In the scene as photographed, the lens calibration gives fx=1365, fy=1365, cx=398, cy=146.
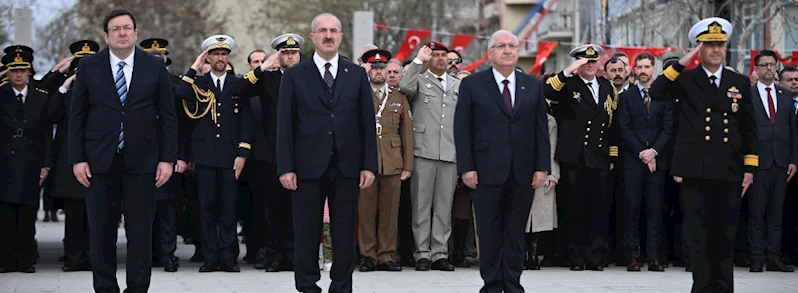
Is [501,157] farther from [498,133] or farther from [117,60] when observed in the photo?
[117,60]

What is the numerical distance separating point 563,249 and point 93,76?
6.81 meters

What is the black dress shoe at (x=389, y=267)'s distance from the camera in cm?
1445

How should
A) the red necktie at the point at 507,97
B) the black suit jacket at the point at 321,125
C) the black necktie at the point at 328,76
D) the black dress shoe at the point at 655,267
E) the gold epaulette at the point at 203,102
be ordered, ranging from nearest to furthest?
the black suit jacket at the point at 321,125
the black necktie at the point at 328,76
the red necktie at the point at 507,97
the gold epaulette at the point at 203,102
the black dress shoe at the point at 655,267

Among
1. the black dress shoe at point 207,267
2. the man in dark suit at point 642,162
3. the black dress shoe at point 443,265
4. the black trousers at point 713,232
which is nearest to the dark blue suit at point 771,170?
the man in dark suit at point 642,162

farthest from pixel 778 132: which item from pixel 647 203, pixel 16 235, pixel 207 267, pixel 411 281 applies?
pixel 16 235

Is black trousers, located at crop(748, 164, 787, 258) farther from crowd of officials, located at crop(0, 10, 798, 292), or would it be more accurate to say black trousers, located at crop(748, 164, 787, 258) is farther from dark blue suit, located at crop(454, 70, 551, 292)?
dark blue suit, located at crop(454, 70, 551, 292)

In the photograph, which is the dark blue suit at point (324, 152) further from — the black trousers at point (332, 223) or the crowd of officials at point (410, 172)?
the crowd of officials at point (410, 172)

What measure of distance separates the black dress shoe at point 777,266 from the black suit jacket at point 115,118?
24.8ft

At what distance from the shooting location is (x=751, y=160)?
10641 mm

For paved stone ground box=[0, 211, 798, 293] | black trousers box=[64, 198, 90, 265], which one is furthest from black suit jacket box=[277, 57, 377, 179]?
black trousers box=[64, 198, 90, 265]

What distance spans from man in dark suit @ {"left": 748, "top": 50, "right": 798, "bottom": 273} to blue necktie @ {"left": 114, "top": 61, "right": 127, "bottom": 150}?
757 cm

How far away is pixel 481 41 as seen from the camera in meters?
68.2

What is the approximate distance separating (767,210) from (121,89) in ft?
26.3

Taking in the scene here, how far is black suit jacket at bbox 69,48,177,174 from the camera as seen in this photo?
1009 cm
